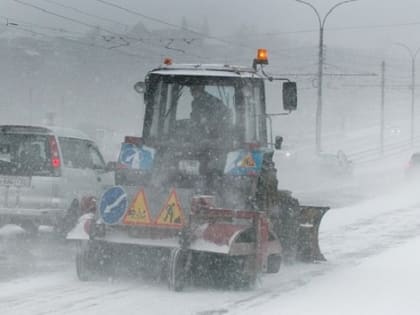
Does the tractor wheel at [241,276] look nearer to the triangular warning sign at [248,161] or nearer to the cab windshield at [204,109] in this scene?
the triangular warning sign at [248,161]

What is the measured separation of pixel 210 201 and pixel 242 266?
0.85 metres

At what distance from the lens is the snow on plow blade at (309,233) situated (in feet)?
38.5

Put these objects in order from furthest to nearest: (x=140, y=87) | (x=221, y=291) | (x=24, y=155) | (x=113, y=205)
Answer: (x=24, y=155), (x=140, y=87), (x=113, y=205), (x=221, y=291)

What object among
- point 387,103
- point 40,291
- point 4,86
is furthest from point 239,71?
point 387,103

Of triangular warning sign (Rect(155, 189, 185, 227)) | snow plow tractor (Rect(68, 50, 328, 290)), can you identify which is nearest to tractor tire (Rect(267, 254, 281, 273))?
snow plow tractor (Rect(68, 50, 328, 290))

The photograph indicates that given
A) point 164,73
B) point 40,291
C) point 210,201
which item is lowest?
point 40,291

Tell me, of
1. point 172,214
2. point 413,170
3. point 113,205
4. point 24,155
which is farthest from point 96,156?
point 413,170

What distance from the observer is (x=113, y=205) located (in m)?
9.68

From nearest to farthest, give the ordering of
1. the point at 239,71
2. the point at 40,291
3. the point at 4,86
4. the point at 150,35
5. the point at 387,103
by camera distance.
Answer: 1. the point at 40,291
2. the point at 239,71
3. the point at 150,35
4. the point at 4,86
5. the point at 387,103

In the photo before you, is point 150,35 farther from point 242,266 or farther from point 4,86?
point 242,266

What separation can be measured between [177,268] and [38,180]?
13.0 feet

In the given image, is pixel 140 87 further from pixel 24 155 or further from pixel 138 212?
pixel 24 155

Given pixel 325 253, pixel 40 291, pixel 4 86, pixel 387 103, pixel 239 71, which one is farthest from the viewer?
pixel 387 103

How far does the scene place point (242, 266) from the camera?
9.52 metres
